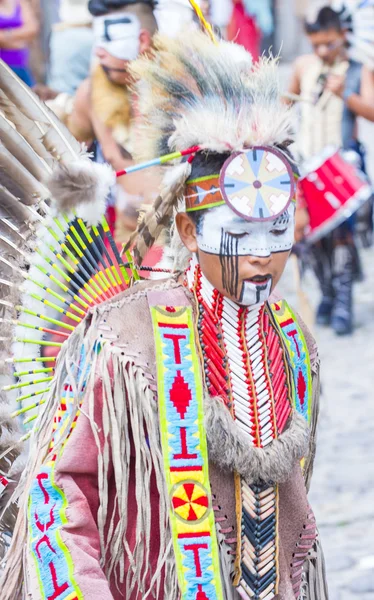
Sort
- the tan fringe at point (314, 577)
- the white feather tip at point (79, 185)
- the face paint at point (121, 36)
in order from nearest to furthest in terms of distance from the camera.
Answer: the white feather tip at point (79, 185)
the tan fringe at point (314, 577)
the face paint at point (121, 36)

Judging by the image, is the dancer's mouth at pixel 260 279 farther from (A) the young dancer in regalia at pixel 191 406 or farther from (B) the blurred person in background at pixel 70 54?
(B) the blurred person in background at pixel 70 54

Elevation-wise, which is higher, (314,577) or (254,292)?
(254,292)

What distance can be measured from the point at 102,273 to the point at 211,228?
350 mm

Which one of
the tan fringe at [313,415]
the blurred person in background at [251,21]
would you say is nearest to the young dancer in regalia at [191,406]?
the tan fringe at [313,415]

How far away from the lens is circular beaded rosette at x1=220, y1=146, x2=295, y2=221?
8.07 feet

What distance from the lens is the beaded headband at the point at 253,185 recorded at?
246 centimetres

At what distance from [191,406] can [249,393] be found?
0.60ft

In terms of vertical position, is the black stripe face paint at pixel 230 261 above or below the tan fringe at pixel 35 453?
above

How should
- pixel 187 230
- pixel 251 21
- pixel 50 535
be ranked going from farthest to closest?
pixel 251 21 < pixel 187 230 < pixel 50 535

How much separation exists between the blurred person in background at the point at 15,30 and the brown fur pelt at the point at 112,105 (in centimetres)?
273

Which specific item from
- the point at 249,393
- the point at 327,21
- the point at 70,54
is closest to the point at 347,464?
the point at 249,393

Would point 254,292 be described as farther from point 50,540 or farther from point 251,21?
point 251,21

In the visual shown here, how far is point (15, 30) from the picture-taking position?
793cm

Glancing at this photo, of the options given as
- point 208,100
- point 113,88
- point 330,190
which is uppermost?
point 113,88
